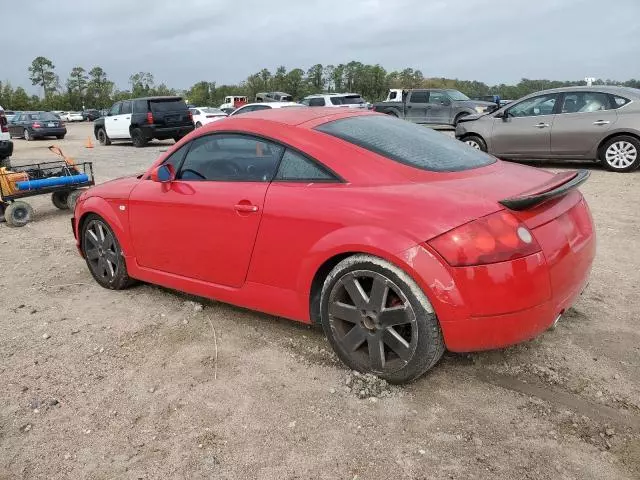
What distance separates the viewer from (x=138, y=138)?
750 inches

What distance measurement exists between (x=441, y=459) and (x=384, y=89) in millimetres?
65835

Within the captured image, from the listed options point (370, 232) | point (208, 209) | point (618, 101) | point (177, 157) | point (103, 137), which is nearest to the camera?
point (370, 232)

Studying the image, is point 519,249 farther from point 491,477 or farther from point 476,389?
point 491,477

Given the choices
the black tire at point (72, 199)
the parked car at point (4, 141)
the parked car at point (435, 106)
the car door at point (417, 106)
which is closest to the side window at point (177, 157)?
the black tire at point (72, 199)

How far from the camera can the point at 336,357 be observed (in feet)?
10.7

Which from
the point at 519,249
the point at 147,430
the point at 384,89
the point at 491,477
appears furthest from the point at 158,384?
the point at 384,89

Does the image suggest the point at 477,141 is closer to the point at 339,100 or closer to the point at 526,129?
the point at 526,129

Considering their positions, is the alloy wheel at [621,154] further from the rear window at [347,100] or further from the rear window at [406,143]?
the rear window at [347,100]

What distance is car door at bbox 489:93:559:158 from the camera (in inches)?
398

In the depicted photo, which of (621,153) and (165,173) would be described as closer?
(165,173)

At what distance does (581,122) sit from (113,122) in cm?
1654

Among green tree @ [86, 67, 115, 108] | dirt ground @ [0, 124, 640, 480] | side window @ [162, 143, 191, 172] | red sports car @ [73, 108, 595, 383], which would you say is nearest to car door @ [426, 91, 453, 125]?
dirt ground @ [0, 124, 640, 480]

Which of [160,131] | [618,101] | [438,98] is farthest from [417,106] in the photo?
[618,101]

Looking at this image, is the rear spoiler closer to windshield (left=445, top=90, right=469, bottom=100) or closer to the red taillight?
the red taillight
